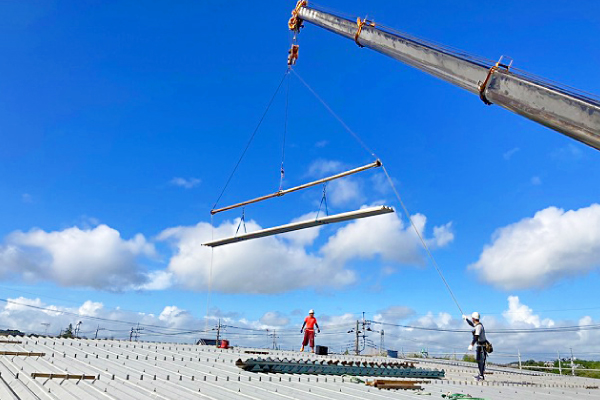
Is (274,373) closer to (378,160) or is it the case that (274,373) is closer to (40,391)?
(40,391)

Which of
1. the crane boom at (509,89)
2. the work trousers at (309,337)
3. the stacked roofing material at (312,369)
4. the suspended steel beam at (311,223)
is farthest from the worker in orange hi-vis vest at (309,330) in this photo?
the crane boom at (509,89)

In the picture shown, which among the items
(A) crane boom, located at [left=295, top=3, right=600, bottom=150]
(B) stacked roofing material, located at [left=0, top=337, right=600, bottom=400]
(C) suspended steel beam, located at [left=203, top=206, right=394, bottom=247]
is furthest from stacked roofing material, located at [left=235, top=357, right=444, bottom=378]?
(A) crane boom, located at [left=295, top=3, right=600, bottom=150]

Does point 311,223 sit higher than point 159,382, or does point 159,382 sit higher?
point 311,223

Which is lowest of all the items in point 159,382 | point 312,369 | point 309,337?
point 159,382

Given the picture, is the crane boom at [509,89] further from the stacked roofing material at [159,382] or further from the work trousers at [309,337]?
the work trousers at [309,337]

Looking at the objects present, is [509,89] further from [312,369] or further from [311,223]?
[311,223]

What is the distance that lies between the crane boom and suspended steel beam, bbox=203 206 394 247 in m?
5.83

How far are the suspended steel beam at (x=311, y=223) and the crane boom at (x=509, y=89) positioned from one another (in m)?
5.83

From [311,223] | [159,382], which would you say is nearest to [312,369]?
[159,382]

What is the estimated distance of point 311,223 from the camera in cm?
2012

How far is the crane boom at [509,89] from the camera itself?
762 cm

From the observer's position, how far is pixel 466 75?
409 inches

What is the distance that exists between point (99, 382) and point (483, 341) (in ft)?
40.7

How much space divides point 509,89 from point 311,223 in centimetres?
1200
